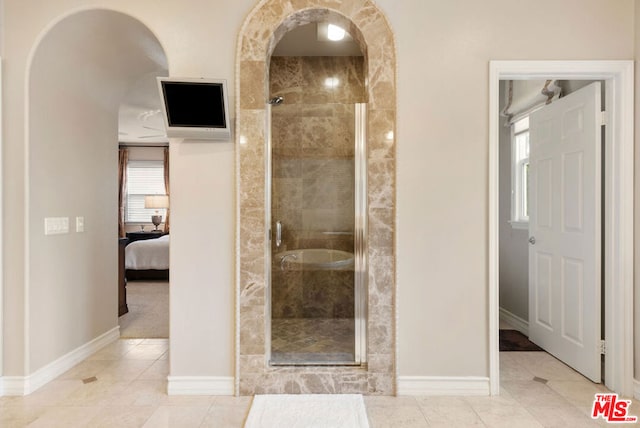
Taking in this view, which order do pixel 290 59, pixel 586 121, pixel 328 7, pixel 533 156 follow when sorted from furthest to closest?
pixel 290 59, pixel 533 156, pixel 586 121, pixel 328 7

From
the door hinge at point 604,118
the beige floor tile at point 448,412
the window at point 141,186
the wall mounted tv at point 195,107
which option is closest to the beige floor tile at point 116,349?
the wall mounted tv at point 195,107

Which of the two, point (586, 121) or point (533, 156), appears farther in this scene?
point (533, 156)

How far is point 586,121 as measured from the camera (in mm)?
2570

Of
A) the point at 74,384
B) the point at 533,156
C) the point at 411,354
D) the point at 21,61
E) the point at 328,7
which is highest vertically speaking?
the point at 328,7

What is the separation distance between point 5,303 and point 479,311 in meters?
3.15

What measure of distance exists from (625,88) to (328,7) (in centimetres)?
202

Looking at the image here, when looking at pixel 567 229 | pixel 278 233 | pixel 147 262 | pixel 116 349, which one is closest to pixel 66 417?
pixel 116 349

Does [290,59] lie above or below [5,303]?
above

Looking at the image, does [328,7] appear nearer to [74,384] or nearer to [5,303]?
[5,303]

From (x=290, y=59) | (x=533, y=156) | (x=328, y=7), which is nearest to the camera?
(x=328, y=7)

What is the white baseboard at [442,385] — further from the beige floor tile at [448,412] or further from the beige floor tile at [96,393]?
the beige floor tile at [96,393]

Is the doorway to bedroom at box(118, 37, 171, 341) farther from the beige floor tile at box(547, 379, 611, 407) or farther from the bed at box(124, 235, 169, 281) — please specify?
the beige floor tile at box(547, 379, 611, 407)

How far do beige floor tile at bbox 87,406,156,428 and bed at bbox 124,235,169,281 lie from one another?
3.80 meters

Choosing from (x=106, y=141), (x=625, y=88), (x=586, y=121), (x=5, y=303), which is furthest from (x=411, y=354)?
(x=106, y=141)
